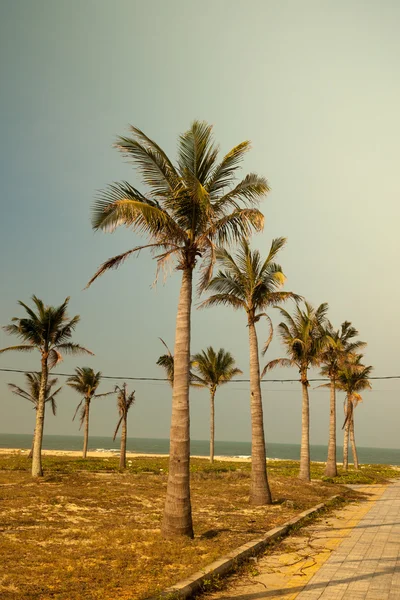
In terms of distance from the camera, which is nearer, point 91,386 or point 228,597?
point 228,597

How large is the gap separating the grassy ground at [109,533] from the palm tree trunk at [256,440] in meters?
0.53

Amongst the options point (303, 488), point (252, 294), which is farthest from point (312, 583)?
point (303, 488)

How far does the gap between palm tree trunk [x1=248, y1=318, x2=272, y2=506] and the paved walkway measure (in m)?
2.97

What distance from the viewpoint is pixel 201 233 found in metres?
12.9

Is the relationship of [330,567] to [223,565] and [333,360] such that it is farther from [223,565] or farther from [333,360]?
[333,360]

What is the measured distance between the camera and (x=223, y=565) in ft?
27.5

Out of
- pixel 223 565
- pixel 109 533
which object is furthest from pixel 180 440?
pixel 223 565

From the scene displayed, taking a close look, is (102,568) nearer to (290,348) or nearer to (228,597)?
(228,597)

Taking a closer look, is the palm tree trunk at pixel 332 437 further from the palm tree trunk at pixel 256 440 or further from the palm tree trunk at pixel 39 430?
the palm tree trunk at pixel 39 430

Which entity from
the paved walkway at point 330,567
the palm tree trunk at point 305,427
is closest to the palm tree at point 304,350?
the palm tree trunk at point 305,427

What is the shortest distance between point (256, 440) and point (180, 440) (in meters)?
6.95

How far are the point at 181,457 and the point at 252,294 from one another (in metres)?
8.46

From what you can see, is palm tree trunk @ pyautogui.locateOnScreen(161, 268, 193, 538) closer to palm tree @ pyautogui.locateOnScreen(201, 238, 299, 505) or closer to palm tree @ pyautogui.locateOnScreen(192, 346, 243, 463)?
palm tree @ pyautogui.locateOnScreen(201, 238, 299, 505)

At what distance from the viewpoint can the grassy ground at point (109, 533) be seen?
7.39 meters
